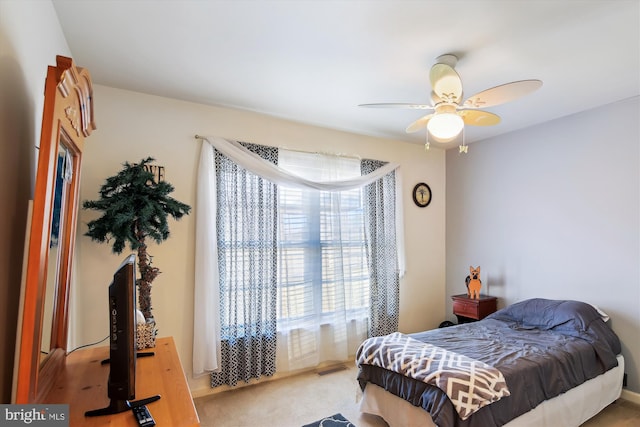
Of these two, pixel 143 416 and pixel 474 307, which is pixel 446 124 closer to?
pixel 143 416

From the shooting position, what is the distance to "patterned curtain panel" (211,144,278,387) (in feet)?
9.86

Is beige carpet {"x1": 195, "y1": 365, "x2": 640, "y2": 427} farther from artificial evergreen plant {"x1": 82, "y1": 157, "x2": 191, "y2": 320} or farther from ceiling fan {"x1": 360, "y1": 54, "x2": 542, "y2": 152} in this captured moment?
ceiling fan {"x1": 360, "y1": 54, "x2": 542, "y2": 152}

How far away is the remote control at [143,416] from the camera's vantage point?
1.08 metres

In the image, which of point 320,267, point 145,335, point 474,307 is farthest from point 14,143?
point 474,307

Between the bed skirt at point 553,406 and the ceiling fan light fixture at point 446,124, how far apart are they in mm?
1737

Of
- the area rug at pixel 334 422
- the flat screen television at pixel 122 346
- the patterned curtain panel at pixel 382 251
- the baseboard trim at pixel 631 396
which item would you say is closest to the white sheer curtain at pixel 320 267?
the patterned curtain panel at pixel 382 251

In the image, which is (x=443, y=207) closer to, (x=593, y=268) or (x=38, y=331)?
(x=593, y=268)

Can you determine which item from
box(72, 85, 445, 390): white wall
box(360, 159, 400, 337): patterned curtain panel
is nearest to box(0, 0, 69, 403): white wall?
box(72, 85, 445, 390): white wall

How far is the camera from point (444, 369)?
2053mm

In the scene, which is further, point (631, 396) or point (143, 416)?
point (631, 396)

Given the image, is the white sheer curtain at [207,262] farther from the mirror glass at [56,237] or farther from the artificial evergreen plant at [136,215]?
the mirror glass at [56,237]

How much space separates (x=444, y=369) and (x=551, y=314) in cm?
165

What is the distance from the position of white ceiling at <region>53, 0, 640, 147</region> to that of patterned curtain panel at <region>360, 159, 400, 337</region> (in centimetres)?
127

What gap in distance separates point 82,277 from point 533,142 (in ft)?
14.5
